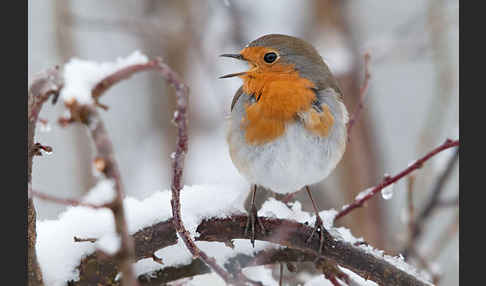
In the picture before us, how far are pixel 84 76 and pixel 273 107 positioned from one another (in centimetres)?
93

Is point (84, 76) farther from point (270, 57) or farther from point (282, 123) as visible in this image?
point (270, 57)

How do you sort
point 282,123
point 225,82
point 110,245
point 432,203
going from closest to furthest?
point 110,245 → point 282,123 → point 432,203 → point 225,82

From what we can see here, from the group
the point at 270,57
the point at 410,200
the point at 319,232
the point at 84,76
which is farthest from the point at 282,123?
the point at 84,76

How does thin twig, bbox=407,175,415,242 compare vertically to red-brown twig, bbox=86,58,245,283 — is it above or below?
above

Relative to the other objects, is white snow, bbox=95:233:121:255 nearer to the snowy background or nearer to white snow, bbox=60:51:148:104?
white snow, bbox=60:51:148:104

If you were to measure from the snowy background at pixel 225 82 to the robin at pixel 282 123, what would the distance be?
0.12 m

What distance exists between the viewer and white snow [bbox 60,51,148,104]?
0.82 m

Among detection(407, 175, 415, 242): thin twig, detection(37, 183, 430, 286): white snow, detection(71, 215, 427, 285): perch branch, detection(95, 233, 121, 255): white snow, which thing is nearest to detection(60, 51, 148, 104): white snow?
detection(95, 233, 121, 255): white snow

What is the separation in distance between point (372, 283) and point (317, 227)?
208mm

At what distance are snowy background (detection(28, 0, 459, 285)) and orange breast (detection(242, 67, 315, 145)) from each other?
187 mm

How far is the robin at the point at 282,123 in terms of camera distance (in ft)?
5.83

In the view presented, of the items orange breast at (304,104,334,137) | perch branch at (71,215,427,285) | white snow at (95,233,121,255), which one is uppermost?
orange breast at (304,104,334,137)

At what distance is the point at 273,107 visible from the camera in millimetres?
1789

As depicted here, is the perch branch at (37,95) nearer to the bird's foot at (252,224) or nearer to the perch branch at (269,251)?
the perch branch at (269,251)
